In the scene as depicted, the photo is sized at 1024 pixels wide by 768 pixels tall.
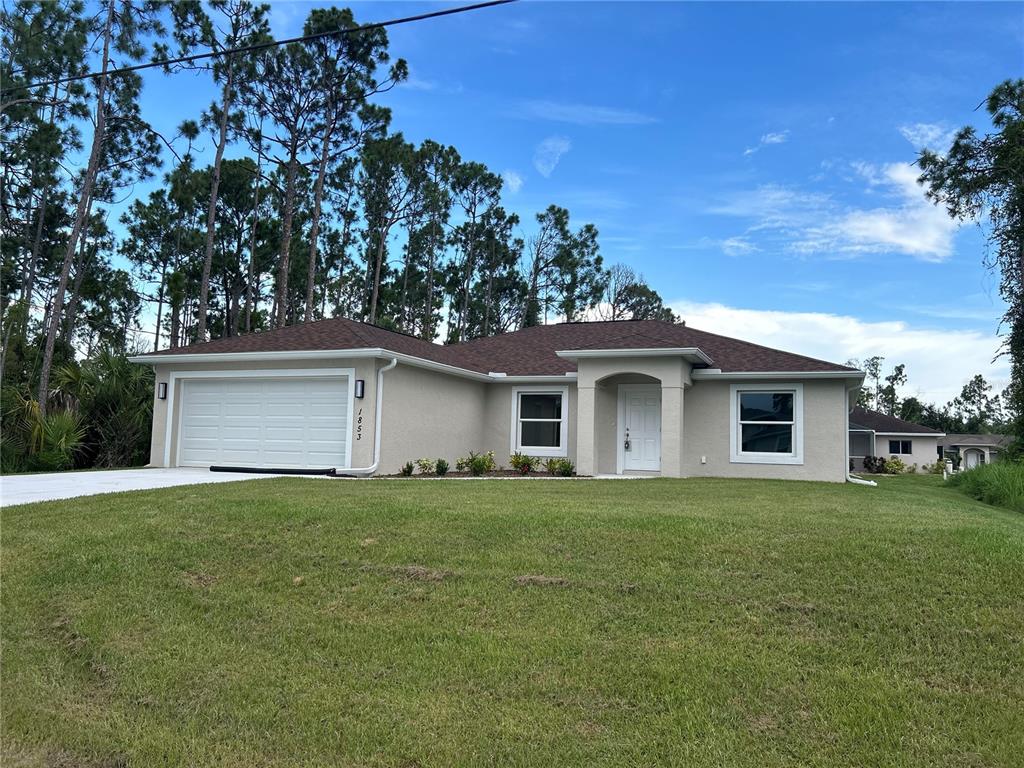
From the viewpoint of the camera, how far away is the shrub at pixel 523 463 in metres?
15.7

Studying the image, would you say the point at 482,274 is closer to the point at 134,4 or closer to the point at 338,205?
the point at 338,205

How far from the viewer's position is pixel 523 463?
15859 millimetres

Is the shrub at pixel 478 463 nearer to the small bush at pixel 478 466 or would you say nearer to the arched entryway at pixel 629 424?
the small bush at pixel 478 466

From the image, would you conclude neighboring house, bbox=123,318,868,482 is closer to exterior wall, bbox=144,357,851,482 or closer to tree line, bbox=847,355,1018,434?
exterior wall, bbox=144,357,851,482

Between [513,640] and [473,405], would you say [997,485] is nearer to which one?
[473,405]

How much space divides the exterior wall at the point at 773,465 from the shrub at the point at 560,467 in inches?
106

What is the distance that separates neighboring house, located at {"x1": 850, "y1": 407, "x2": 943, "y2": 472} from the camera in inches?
1470

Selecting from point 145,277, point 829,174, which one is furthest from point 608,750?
point 145,277

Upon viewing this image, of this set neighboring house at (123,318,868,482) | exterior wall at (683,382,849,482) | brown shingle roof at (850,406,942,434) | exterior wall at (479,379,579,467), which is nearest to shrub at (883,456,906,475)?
brown shingle roof at (850,406,942,434)

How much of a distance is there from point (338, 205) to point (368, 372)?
75.7 ft

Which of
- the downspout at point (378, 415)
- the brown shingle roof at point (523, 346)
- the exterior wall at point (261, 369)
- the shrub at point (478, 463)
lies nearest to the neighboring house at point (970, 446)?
the brown shingle roof at point (523, 346)

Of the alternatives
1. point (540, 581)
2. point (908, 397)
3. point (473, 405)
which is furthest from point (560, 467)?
point (908, 397)

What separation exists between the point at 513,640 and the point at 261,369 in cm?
1163

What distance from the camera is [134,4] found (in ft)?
67.8
